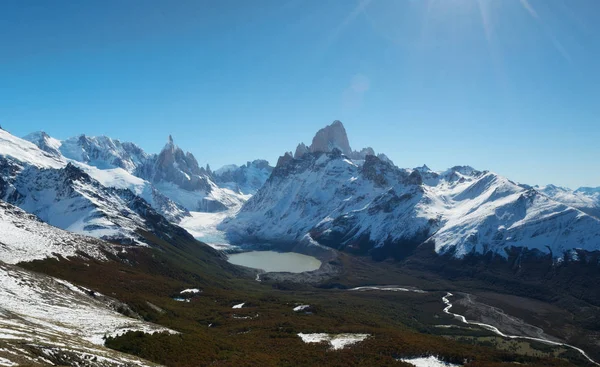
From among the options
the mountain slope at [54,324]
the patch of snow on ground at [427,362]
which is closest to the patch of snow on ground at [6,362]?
the mountain slope at [54,324]

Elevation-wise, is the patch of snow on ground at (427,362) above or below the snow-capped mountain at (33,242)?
above

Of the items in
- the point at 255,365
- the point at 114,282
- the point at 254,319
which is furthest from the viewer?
the point at 114,282

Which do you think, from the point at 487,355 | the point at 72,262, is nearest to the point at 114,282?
the point at 72,262

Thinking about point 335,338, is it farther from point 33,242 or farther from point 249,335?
point 33,242

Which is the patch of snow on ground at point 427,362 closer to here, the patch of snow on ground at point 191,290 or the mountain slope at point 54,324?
the mountain slope at point 54,324

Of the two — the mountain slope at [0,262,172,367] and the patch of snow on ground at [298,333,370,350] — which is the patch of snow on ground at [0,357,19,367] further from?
the patch of snow on ground at [298,333,370,350]

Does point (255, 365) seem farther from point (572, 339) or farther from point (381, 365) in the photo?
point (572, 339)

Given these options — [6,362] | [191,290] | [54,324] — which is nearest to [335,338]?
[54,324]

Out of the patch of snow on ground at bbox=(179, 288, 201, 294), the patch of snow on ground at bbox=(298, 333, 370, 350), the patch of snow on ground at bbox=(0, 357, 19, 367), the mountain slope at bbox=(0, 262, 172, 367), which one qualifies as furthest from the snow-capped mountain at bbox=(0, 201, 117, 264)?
the patch of snow on ground at bbox=(0, 357, 19, 367)
